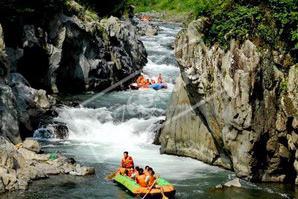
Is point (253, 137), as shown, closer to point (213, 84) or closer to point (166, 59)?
point (213, 84)

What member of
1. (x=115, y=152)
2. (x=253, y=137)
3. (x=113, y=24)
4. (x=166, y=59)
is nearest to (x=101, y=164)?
(x=115, y=152)

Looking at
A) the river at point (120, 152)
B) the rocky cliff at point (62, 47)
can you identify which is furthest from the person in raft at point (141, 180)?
the rocky cliff at point (62, 47)

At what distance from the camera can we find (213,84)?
2383cm

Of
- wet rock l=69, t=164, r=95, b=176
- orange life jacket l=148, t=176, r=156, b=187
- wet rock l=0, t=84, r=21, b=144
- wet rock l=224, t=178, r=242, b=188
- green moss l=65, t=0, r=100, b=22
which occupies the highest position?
green moss l=65, t=0, r=100, b=22

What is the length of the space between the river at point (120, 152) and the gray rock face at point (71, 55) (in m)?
2.19

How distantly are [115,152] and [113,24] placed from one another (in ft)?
66.0

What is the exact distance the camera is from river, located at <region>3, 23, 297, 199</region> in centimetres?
2142

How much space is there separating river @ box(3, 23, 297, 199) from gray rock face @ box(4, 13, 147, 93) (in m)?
2.19

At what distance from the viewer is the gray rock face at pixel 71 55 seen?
124 ft

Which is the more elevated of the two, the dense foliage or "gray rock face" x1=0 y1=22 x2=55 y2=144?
the dense foliage

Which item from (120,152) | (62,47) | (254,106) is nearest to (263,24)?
(254,106)

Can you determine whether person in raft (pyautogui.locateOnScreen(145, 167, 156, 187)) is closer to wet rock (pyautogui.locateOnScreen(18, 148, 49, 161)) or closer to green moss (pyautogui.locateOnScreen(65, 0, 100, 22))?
wet rock (pyautogui.locateOnScreen(18, 148, 49, 161))

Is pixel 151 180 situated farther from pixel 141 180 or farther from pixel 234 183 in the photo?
pixel 234 183

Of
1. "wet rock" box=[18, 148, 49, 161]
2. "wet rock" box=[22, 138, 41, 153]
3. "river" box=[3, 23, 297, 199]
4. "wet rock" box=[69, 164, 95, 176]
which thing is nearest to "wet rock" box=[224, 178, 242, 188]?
"river" box=[3, 23, 297, 199]
